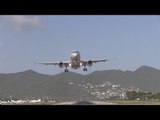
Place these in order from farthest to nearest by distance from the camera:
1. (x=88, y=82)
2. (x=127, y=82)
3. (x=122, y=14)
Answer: (x=88, y=82), (x=127, y=82), (x=122, y=14)

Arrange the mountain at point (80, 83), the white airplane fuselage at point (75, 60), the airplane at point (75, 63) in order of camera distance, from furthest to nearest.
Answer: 1. the mountain at point (80, 83)
2. the white airplane fuselage at point (75, 60)
3. the airplane at point (75, 63)

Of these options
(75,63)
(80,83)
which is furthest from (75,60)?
(80,83)

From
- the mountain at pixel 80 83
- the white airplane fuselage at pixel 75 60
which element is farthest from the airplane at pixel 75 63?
the mountain at pixel 80 83

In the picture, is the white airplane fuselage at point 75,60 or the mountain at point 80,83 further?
the mountain at point 80,83

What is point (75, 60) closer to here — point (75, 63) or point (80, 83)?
point (75, 63)

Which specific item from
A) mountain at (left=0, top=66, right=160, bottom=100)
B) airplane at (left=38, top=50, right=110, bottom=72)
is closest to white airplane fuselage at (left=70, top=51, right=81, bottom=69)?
airplane at (left=38, top=50, right=110, bottom=72)

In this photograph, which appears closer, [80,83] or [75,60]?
[75,60]

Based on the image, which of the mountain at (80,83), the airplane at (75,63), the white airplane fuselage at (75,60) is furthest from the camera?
the mountain at (80,83)

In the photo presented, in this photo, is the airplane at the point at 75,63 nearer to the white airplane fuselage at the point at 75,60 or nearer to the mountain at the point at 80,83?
the white airplane fuselage at the point at 75,60
